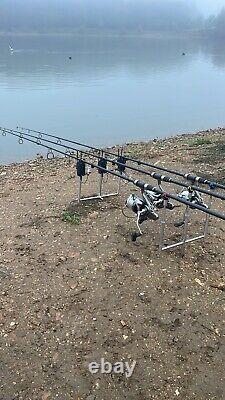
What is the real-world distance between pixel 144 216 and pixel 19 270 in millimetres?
1840

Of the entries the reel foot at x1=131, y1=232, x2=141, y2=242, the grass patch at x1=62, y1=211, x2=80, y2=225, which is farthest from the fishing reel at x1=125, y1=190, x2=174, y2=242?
the grass patch at x1=62, y1=211, x2=80, y2=225

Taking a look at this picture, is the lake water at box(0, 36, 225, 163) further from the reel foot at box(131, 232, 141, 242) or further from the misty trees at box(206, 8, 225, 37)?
the misty trees at box(206, 8, 225, 37)

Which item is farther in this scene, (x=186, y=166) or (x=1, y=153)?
(x=1, y=153)

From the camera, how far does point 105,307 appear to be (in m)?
5.30

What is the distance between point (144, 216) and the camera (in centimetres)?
622

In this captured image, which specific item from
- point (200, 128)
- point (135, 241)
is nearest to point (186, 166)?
point (135, 241)

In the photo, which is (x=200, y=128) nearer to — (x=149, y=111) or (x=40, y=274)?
(x=149, y=111)

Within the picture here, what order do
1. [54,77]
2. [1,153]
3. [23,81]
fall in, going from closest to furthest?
[1,153] < [23,81] < [54,77]

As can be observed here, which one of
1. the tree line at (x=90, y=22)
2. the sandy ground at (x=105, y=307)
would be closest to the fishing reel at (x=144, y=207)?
the sandy ground at (x=105, y=307)

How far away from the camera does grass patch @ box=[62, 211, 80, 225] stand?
7420 mm

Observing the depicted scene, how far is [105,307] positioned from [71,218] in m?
2.51

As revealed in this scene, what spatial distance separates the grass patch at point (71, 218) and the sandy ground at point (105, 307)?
3 centimetres

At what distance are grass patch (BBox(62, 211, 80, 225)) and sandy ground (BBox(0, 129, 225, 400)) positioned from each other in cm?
3

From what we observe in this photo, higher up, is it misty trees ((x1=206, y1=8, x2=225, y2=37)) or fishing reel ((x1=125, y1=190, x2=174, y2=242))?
misty trees ((x1=206, y1=8, x2=225, y2=37))
